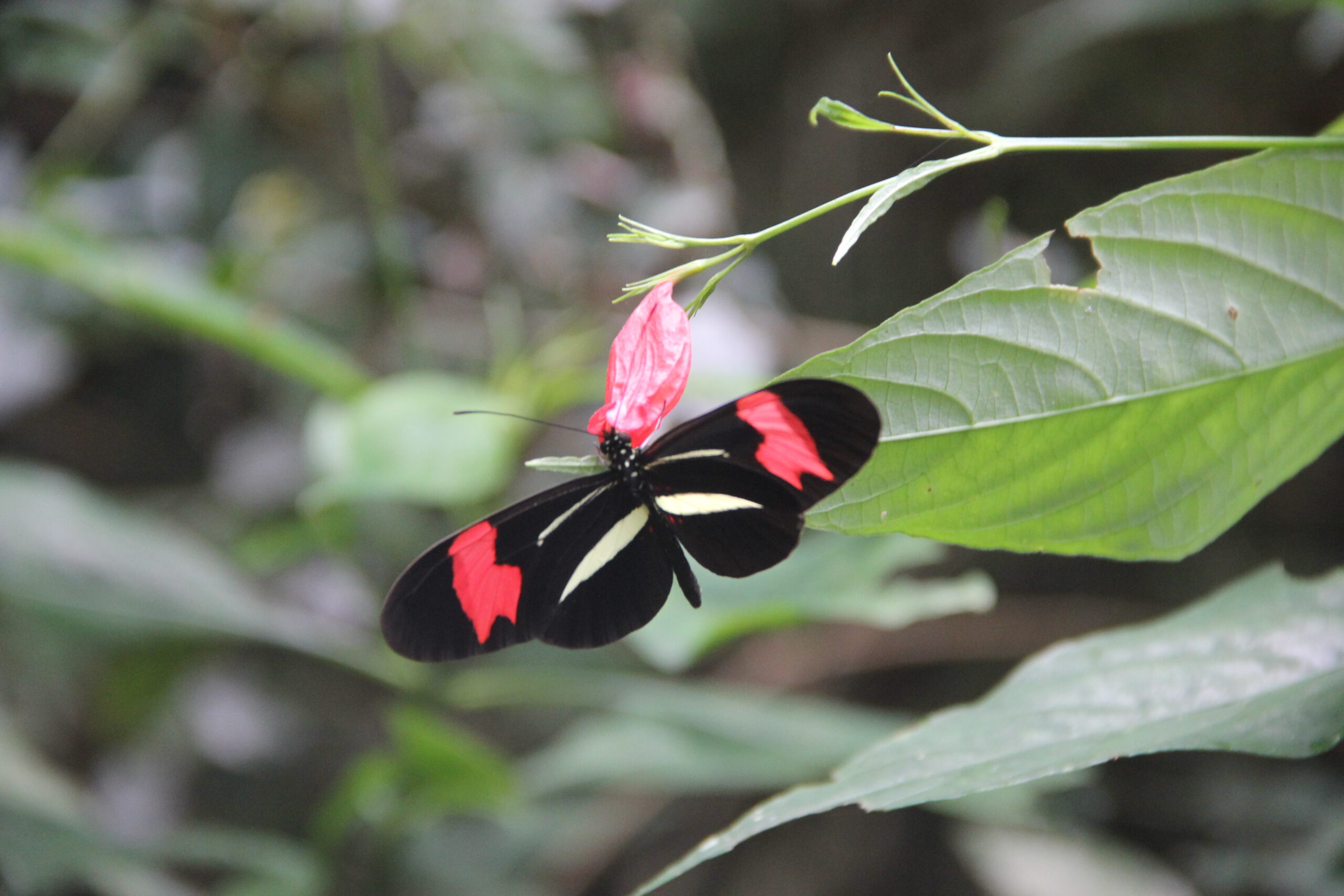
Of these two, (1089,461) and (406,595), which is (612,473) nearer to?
(406,595)

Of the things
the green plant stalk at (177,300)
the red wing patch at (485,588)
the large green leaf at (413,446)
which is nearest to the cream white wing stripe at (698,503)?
the red wing patch at (485,588)

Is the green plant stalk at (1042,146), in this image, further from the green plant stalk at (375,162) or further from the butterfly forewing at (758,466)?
the green plant stalk at (375,162)

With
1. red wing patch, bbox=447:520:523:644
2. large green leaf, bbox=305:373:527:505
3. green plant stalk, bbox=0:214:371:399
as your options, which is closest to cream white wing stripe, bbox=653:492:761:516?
red wing patch, bbox=447:520:523:644

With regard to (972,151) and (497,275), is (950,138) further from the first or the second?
(497,275)

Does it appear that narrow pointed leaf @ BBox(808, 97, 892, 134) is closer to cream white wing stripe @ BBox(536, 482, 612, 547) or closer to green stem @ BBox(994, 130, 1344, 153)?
green stem @ BBox(994, 130, 1344, 153)

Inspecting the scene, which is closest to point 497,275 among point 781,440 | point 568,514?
point 568,514

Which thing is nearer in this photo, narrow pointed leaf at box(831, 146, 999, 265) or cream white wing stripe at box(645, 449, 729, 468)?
narrow pointed leaf at box(831, 146, 999, 265)

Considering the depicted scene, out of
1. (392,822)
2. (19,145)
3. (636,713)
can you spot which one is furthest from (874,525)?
(19,145)
